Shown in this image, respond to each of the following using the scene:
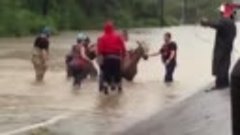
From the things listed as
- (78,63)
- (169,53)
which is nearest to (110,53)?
(78,63)

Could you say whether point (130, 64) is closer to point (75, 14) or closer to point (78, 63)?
point (78, 63)

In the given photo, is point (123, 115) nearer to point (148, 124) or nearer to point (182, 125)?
point (148, 124)

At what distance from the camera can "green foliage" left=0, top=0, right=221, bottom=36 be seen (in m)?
63.9

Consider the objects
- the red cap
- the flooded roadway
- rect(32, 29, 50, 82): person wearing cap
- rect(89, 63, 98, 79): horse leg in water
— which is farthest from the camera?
rect(89, 63, 98, 79): horse leg in water

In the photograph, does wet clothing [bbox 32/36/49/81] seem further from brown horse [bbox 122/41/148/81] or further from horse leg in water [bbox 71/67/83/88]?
brown horse [bbox 122/41/148/81]

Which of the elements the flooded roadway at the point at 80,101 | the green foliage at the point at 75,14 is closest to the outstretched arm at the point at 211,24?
the flooded roadway at the point at 80,101

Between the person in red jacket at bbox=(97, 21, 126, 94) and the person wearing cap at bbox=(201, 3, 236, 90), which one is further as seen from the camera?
the person in red jacket at bbox=(97, 21, 126, 94)

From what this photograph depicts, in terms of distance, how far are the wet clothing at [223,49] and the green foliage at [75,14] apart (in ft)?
145

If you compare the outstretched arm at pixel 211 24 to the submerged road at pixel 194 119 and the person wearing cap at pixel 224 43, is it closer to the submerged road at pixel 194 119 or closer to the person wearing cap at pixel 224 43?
the person wearing cap at pixel 224 43

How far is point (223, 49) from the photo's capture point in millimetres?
17906

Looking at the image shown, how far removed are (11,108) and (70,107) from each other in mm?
1290

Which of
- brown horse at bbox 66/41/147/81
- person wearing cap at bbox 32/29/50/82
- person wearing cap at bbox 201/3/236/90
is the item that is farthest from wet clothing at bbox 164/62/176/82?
person wearing cap at bbox 201/3/236/90

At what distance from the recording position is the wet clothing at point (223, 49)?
1775 cm

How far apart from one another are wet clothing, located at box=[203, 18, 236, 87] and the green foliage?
44228mm
